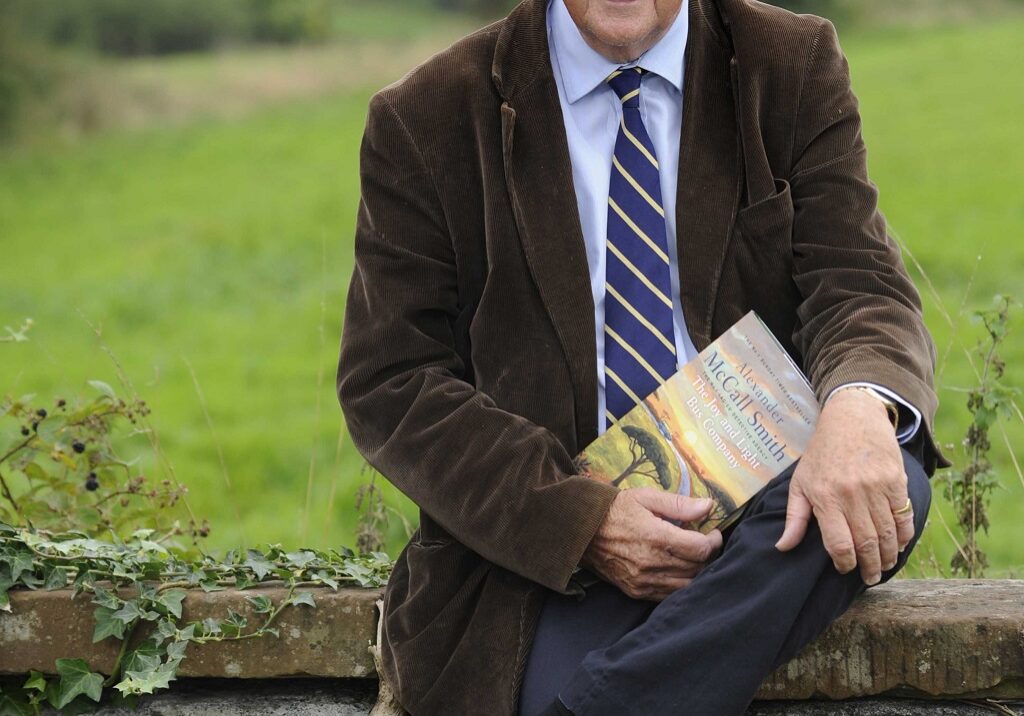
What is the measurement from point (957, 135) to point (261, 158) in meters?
10.6

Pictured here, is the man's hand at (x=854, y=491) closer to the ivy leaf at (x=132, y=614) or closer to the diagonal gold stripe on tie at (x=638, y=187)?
the diagonal gold stripe on tie at (x=638, y=187)

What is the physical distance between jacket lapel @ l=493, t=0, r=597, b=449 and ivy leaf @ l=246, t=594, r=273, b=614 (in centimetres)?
77

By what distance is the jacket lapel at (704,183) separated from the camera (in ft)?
8.77

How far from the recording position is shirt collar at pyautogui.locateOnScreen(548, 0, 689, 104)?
9.01 ft

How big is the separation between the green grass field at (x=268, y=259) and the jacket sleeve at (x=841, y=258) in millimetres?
1176

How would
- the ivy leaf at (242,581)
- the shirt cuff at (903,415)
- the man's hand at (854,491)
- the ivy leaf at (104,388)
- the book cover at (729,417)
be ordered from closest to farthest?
the man's hand at (854,491), the shirt cuff at (903,415), the book cover at (729,417), the ivy leaf at (242,581), the ivy leaf at (104,388)

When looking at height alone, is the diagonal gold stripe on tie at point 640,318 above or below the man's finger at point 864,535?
above

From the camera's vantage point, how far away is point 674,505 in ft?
8.34

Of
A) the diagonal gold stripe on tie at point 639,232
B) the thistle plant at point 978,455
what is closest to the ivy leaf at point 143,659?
the diagonal gold stripe on tie at point 639,232

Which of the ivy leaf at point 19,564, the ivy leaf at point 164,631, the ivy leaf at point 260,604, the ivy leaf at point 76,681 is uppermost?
the ivy leaf at point 19,564

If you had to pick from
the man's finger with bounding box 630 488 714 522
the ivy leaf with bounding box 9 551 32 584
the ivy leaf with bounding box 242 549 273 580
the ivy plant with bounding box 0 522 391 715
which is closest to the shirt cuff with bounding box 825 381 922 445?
the man's finger with bounding box 630 488 714 522

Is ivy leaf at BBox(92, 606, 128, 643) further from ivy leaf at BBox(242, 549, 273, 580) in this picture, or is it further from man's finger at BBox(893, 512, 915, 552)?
man's finger at BBox(893, 512, 915, 552)

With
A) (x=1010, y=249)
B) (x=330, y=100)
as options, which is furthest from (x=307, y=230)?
(x=330, y=100)

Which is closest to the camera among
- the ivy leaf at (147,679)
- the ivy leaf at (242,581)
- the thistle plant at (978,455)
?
the ivy leaf at (147,679)
